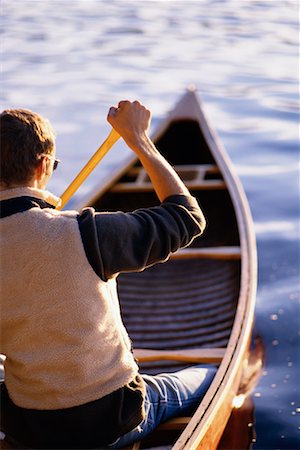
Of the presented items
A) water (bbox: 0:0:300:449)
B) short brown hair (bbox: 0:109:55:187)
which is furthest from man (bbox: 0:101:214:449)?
water (bbox: 0:0:300:449)

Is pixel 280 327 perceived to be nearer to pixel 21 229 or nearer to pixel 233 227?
pixel 233 227

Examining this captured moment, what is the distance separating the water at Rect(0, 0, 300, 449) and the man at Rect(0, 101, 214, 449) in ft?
6.52

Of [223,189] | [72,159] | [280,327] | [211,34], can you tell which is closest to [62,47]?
[211,34]

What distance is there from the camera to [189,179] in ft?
22.4

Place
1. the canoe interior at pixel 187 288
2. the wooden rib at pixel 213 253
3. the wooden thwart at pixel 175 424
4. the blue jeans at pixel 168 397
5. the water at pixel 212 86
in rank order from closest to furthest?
the blue jeans at pixel 168 397 < the wooden thwart at pixel 175 424 < the canoe interior at pixel 187 288 < the wooden rib at pixel 213 253 < the water at pixel 212 86

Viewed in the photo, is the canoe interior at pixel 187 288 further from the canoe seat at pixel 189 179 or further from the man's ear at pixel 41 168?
the man's ear at pixel 41 168

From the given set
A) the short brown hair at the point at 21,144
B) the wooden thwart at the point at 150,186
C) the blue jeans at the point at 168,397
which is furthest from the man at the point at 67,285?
the wooden thwart at the point at 150,186

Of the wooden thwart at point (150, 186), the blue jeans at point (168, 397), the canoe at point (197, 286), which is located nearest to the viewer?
the blue jeans at point (168, 397)

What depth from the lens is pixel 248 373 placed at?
4730 mm

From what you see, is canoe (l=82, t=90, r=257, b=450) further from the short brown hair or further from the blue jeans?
the short brown hair

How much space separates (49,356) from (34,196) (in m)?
0.47

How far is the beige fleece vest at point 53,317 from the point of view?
225 cm

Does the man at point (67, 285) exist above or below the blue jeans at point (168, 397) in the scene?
above

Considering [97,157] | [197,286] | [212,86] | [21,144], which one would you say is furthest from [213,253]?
[212,86]
